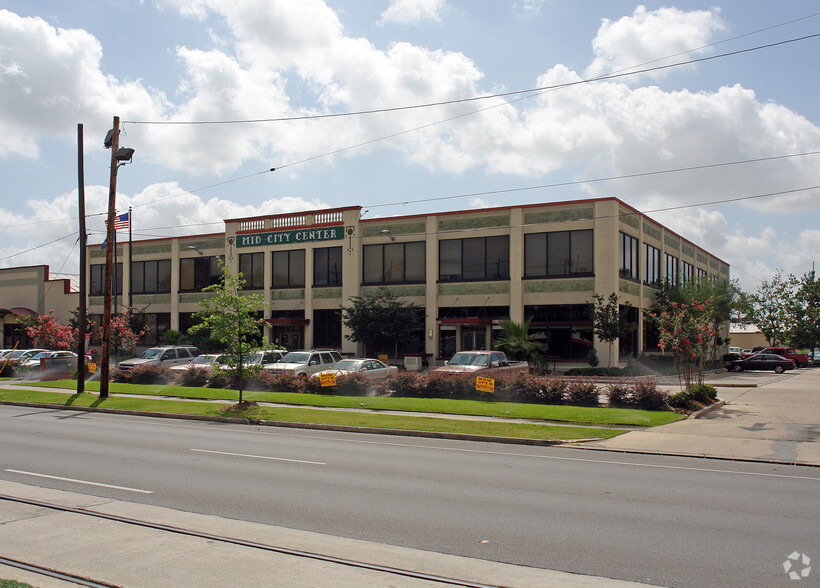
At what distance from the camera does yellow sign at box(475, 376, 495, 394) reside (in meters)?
22.8

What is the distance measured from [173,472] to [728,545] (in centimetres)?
822

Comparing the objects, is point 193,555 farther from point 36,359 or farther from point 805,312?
point 805,312

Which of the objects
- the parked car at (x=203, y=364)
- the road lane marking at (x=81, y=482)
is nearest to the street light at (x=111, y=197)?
the parked car at (x=203, y=364)

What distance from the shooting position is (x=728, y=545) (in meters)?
7.13

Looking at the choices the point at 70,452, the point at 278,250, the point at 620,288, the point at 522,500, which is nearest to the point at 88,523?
the point at 522,500

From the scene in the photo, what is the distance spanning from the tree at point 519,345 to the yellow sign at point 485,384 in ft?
34.8

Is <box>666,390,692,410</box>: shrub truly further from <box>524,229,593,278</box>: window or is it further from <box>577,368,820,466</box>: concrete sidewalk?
<box>524,229,593,278</box>: window

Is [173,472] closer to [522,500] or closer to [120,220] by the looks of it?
[522,500]

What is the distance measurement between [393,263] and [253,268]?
36.1 feet

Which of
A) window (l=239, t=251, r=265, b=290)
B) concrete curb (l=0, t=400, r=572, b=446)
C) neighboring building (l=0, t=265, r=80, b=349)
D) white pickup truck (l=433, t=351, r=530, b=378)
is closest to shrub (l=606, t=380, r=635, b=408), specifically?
white pickup truck (l=433, t=351, r=530, b=378)

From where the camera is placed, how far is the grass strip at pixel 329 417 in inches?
657

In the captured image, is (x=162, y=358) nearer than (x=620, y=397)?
No

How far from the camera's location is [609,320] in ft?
115

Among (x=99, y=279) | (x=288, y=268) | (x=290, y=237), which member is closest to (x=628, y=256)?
(x=290, y=237)
